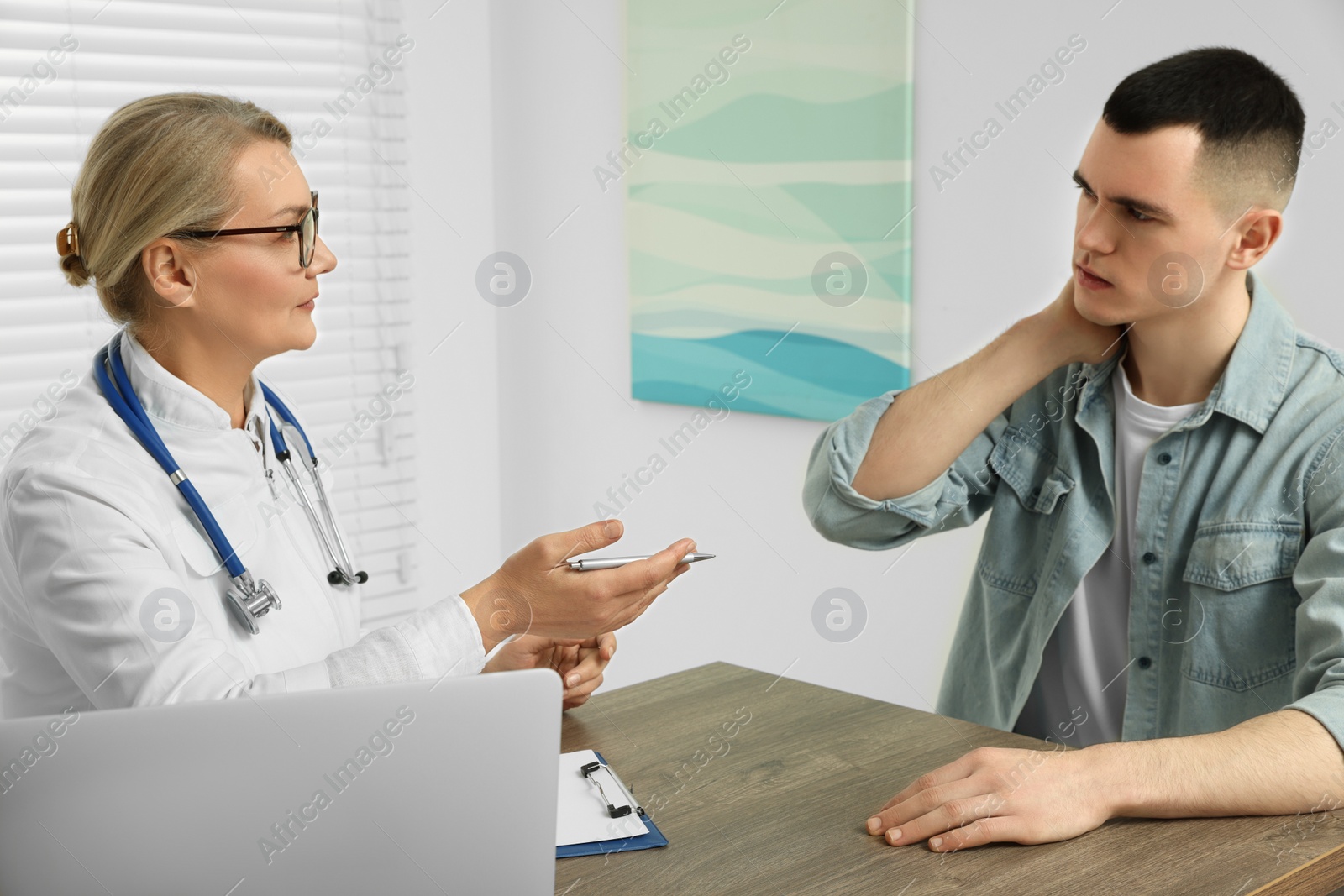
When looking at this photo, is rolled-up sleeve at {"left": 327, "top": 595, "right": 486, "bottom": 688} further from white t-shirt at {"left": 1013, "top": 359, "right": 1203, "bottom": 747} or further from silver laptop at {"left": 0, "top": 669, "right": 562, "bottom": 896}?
white t-shirt at {"left": 1013, "top": 359, "right": 1203, "bottom": 747}

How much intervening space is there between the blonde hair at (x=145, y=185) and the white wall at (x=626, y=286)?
1750 mm

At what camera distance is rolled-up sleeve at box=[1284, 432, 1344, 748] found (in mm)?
1339

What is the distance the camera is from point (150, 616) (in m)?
1.34

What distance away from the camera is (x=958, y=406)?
183 cm

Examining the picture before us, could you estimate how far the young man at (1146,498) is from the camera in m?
1.28

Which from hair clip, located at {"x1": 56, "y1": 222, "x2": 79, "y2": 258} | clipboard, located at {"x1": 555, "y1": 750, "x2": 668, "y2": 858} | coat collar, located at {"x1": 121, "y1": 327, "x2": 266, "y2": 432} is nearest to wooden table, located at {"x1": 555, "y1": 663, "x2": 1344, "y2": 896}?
clipboard, located at {"x1": 555, "y1": 750, "x2": 668, "y2": 858}

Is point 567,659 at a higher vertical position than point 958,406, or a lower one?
lower

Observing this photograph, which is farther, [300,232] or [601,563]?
[300,232]

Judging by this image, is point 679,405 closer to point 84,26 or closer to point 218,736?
point 84,26

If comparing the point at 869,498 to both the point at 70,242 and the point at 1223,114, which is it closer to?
the point at 1223,114

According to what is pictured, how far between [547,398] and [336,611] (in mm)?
2397

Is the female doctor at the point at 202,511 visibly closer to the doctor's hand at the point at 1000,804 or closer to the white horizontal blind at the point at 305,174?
the doctor's hand at the point at 1000,804

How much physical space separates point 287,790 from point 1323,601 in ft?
3.94

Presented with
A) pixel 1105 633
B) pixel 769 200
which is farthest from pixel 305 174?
pixel 1105 633
